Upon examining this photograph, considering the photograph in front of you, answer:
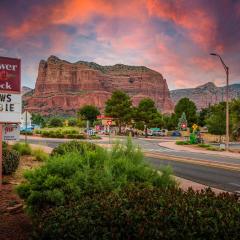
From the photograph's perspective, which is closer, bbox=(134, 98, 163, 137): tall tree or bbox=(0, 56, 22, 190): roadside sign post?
bbox=(0, 56, 22, 190): roadside sign post

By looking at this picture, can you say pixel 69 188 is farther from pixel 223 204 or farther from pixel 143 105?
pixel 143 105

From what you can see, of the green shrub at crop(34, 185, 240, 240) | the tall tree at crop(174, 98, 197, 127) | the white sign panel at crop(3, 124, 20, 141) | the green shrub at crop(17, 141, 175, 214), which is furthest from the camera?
the tall tree at crop(174, 98, 197, 127)

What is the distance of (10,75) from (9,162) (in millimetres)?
3452

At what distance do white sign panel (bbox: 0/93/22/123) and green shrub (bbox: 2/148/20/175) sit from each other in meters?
2.58

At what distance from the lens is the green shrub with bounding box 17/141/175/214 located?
264 inches

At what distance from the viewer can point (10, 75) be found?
1068 centimetres

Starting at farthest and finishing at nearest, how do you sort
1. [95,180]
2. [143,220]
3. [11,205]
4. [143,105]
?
[143,105], [11,205], [95,180], [143,220]

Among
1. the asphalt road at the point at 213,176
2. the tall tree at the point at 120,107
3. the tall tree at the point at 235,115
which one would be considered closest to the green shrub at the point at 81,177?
the asphalt road at the point at 213,176

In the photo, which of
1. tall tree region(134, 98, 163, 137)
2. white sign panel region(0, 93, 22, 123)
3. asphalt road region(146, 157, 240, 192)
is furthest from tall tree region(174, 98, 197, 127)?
white sign panel region(0, 93, 22, 123)

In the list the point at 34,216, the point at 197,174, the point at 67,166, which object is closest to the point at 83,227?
the point at 34,216

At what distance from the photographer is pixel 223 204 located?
5.34 meters

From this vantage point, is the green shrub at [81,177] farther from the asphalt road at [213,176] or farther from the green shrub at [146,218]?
the asphalt road at [213,176]

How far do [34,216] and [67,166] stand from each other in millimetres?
1190

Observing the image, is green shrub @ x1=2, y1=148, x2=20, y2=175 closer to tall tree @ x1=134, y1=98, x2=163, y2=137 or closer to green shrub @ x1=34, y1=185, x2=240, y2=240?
green shrub @ x1=34, y1=185, x2=240, y2=240
